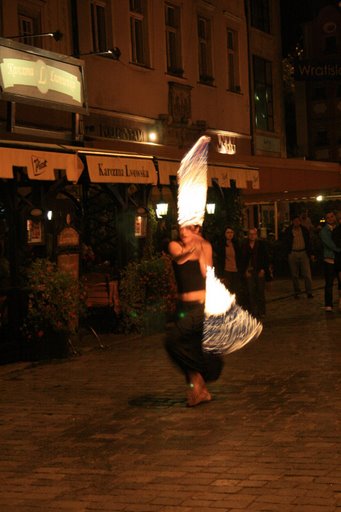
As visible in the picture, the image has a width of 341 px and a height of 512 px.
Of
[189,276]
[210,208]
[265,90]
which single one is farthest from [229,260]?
[265,90]

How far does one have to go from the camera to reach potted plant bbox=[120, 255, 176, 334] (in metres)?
14.4

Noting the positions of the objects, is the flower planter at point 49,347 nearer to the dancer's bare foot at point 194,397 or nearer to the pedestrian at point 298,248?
the dancer's bare foot at point 194,397

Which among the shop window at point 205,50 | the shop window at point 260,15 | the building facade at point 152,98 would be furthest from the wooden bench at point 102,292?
the shop window at point 260,15

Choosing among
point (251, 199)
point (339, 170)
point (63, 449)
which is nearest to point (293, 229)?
point (339, 170)

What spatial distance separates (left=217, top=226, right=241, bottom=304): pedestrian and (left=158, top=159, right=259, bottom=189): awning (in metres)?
0.93

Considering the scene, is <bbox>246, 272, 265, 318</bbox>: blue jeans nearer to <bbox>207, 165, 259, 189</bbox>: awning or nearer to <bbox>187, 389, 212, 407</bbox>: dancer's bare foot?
<bbox>207, 165, 259, 189</bbox>: awning

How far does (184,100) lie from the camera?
24.7 metres

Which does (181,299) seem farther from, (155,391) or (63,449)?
(63,449)

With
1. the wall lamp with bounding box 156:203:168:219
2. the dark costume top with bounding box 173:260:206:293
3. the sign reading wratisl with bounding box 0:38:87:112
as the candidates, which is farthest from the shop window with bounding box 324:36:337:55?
the dark costume top with bounding box 173:260:206:293

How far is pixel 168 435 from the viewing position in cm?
775

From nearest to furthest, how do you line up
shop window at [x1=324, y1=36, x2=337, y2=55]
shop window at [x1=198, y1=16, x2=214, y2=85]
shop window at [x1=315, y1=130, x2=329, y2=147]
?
shop window at [x1=198, y1=16, x2=214, y2=85]
shop window at [x1=324, y1=36, x2=337, y2=55]
shop window at [x1=315, y1=130, x2=329, y2=147]

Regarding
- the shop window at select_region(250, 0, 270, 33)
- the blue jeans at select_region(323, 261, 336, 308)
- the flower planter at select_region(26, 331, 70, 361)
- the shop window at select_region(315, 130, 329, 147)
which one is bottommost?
the flower planter at select_region(26, 331, 70, 361)

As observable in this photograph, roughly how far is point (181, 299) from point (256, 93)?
71.5ft

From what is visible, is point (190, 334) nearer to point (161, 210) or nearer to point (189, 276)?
point (189, 276)
